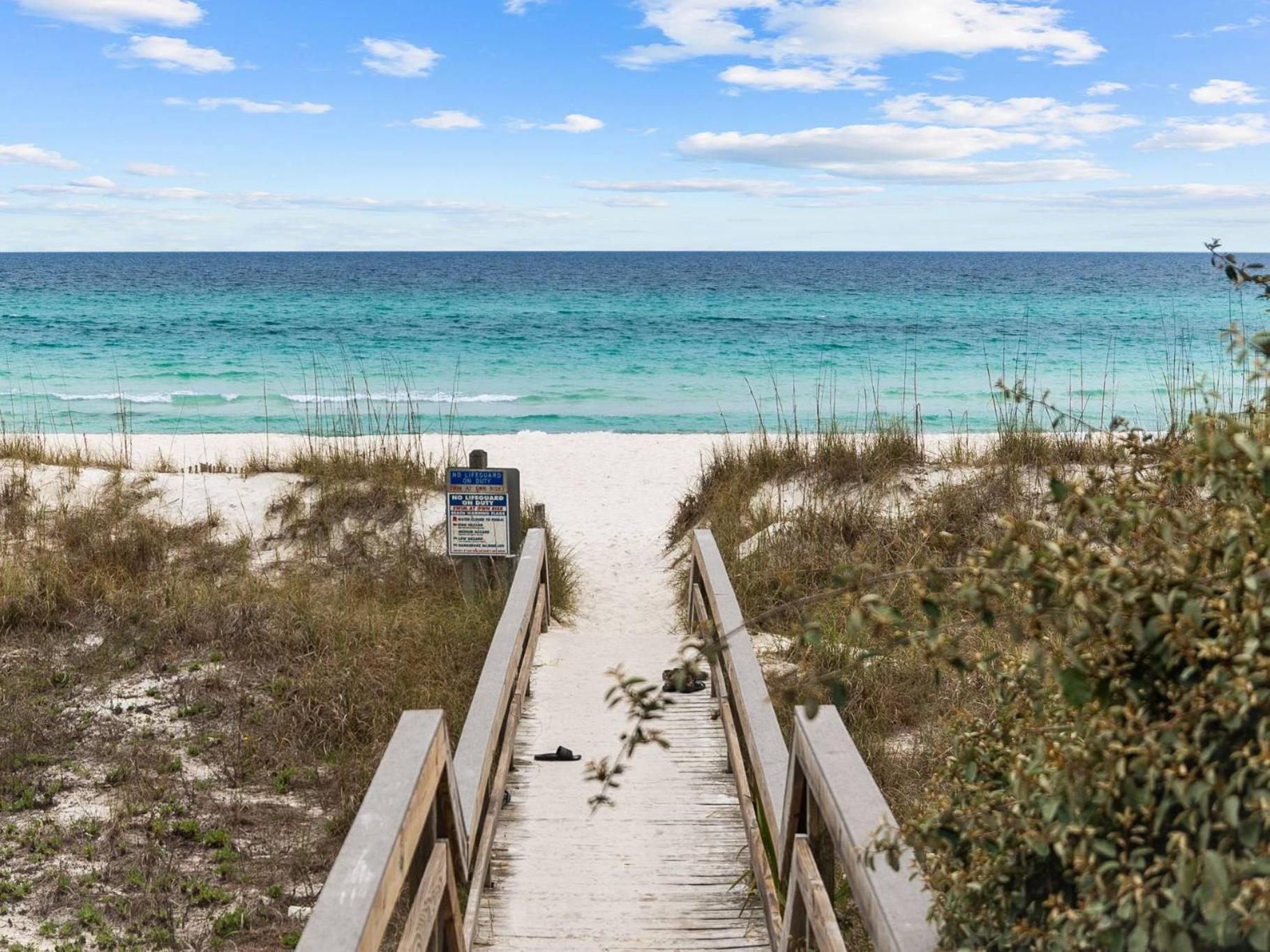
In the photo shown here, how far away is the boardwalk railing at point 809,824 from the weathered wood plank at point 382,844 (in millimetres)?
750

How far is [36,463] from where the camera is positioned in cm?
1032

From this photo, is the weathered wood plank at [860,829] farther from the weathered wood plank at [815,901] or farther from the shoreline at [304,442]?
the shoreline at [304,442]

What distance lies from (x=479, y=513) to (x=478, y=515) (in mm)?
18

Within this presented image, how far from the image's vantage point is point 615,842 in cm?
412

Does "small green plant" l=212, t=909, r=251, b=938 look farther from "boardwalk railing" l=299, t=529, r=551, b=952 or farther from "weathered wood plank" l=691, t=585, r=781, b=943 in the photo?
"weathered wood plank" l=691, t=585, r=781, b=943

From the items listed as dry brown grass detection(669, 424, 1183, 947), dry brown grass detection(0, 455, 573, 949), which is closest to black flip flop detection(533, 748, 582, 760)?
dry brown grass detection(0, 455, 573, 949)

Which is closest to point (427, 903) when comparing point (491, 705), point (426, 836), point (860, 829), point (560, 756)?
point (426, 836)

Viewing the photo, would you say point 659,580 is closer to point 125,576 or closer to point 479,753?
point 125,576

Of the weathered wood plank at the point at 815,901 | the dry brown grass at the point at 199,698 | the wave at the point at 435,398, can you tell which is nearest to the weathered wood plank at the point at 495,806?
the dry brown grass at the point at 199,698

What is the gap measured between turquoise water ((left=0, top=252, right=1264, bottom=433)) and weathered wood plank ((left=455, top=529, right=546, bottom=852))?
5000 millimetres

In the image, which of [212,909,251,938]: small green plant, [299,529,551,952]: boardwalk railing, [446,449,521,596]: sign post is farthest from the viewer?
[446,449,521,596]: sign post

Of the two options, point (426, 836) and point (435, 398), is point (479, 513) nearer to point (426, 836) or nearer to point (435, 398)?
point (426, 836)

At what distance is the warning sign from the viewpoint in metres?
7.51

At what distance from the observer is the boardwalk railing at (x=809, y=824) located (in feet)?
6.22
